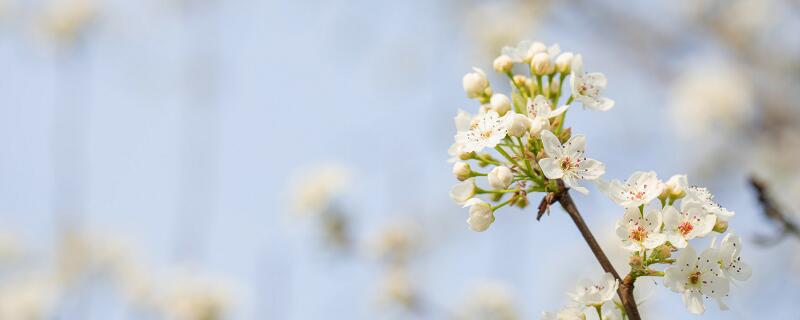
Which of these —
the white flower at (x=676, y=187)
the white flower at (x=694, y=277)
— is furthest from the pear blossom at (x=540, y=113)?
the white flower at (x=694, y=277)

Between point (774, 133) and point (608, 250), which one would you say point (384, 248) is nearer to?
point (608, 250)

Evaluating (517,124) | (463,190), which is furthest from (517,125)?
(463,190)

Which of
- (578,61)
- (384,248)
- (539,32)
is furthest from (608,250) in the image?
(578,61)

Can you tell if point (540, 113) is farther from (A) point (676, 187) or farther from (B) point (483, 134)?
(A) point (676, 187)

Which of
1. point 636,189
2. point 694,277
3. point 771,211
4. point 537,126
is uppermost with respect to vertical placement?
Answer: point 537,126

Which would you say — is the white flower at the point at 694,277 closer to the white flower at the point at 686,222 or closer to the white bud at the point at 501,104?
the white flower at the point at 686,222

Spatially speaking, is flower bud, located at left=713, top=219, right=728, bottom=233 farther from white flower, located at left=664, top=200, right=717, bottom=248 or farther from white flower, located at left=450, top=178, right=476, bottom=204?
white flower, located at left=450, top=178, right=476, bottom=204

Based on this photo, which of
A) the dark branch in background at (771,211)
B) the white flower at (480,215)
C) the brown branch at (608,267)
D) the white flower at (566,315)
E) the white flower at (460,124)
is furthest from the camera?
the dark branch in background at (771,211)

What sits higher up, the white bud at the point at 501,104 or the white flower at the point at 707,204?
the white bud at the point at 501,104
